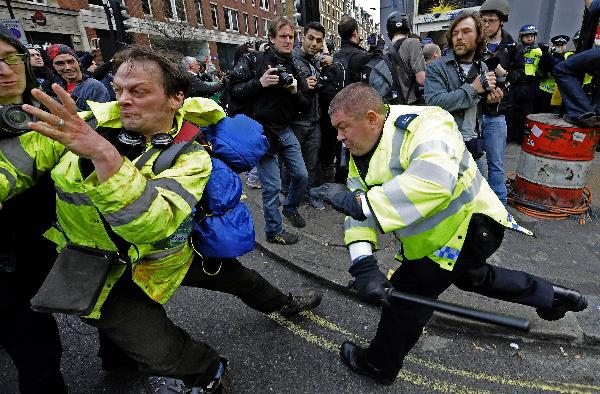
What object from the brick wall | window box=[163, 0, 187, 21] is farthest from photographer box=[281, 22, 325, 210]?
window box=[163, 0, 187, 21]

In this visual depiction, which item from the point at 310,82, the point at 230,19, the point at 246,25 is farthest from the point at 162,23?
the point at 310,82

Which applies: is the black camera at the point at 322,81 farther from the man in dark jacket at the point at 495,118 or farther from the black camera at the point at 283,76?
the man in dark jacket at the point at 495,118

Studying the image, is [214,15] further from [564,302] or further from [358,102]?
[564,302]

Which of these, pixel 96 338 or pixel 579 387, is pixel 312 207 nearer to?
pixel 96 338

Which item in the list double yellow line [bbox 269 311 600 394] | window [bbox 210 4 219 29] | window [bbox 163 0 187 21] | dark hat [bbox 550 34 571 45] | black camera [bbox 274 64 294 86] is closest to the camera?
double yellow line [bbox 269 311 600 394]

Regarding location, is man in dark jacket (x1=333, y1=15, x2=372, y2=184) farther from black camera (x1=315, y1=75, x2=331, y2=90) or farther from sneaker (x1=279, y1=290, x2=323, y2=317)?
sneaker (x1=279, y1=290, x2=323, y2=317)

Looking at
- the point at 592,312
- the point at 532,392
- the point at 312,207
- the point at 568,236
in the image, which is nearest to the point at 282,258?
the point at 312,207

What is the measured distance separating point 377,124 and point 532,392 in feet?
5.67

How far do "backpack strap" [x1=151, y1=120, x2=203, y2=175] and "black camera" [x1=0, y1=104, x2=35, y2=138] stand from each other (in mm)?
502

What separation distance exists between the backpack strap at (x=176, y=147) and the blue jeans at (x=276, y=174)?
1894mm

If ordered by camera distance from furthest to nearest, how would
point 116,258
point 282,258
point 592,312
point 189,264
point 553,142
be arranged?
point 553,142 → point 282,258 → point 592,312 → point 189,264 → point 116,258

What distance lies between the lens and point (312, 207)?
4453 mm

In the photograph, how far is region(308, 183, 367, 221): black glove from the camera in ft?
5.32

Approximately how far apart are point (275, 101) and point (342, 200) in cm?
205
